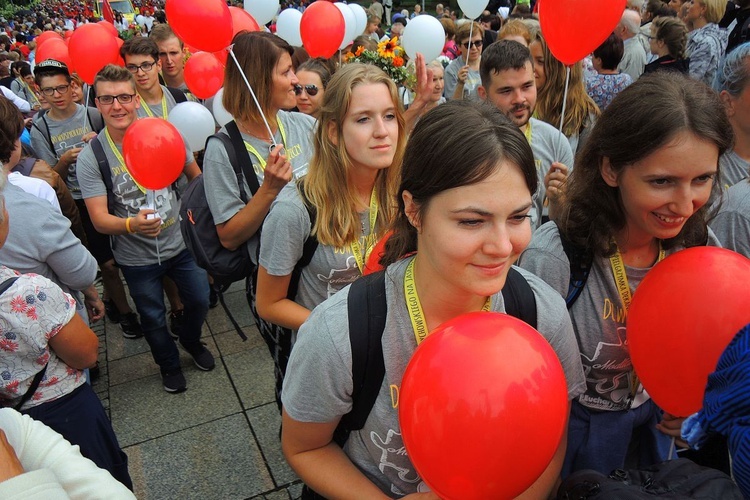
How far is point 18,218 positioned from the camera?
239 cm

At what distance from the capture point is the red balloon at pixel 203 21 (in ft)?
→ 10.7

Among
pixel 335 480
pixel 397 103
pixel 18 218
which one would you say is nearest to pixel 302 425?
pixel 335 480

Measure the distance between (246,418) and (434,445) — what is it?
2.70 m

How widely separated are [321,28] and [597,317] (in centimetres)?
449

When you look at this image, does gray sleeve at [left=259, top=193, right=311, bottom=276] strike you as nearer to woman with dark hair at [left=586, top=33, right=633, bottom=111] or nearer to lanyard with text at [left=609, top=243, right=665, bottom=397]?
lanyard with text at [left=609, top=243, right=665, bottom=397]

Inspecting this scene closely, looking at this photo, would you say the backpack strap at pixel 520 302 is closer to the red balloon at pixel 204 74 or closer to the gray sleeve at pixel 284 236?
the gray sleeve at pixel 284 236

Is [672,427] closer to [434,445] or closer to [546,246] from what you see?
[546,246]

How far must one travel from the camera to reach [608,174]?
1817 millimetres

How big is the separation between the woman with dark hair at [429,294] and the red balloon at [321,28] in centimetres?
433

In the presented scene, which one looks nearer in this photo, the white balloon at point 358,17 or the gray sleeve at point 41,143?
the gray sleeve at point 41,143

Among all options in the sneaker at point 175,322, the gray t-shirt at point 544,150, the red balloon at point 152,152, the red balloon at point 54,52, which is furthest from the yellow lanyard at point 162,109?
the gray t-shirt at point 544,150

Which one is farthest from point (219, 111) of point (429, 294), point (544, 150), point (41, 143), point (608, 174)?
point (429, 294)

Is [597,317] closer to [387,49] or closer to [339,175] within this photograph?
[339,175]

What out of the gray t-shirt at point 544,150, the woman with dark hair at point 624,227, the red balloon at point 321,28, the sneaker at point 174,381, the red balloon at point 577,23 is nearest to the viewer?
the woman with dark hair at point 624,227
